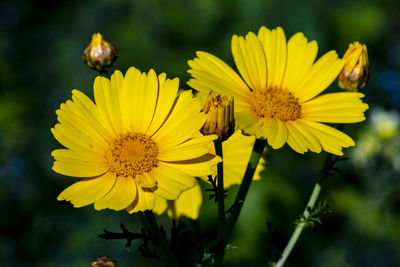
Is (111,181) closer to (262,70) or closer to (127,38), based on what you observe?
(262,70)

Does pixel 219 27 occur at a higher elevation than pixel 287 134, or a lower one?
higher

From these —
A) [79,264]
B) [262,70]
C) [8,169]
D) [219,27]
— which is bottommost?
[79,264]

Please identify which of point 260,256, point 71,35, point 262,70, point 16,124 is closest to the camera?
point 262,70

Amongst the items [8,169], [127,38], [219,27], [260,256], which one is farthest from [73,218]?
[219,27]

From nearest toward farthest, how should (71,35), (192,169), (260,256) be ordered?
(192,169) → (260,256) → (71,35)

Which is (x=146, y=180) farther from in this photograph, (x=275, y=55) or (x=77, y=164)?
(x=275, y=55)

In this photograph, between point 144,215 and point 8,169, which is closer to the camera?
point 144,215

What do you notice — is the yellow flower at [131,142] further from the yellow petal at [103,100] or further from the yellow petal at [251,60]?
the yellow petal at [251,60]

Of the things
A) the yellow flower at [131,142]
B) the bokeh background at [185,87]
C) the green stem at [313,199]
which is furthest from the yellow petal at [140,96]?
the bokeh background at [185,87]
